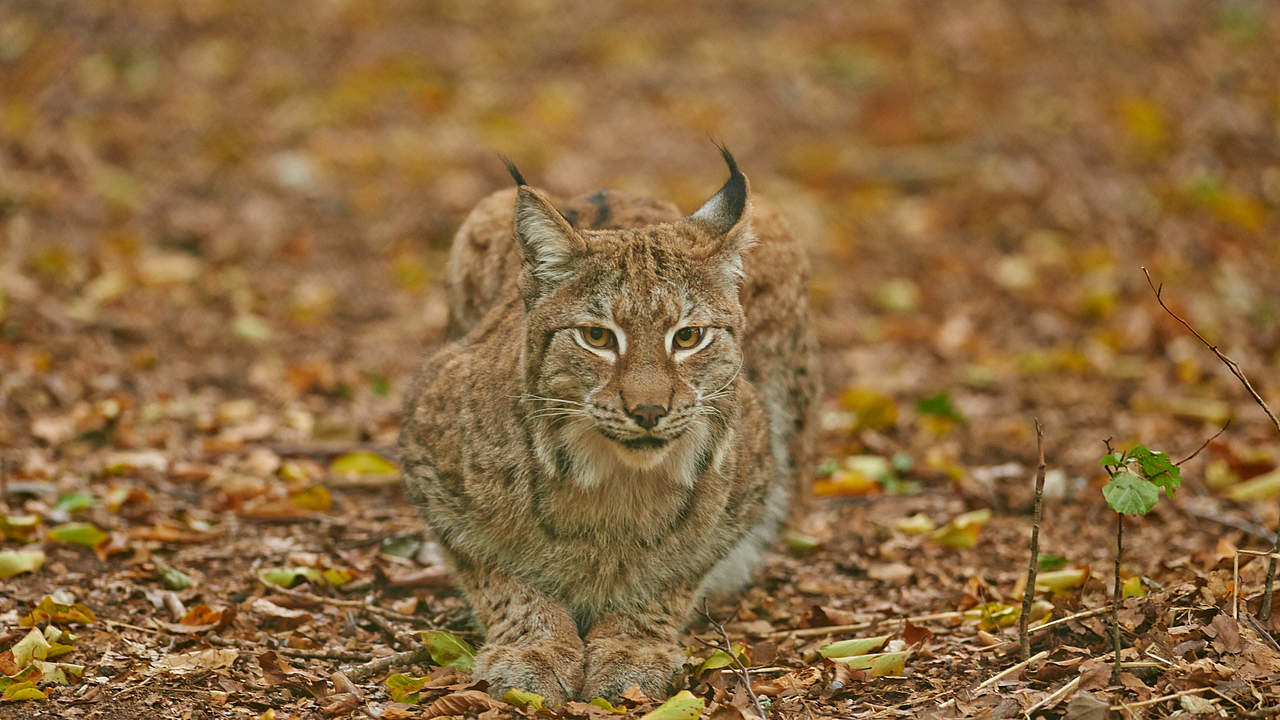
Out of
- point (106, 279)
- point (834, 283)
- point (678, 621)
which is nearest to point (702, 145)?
point (834, 283)

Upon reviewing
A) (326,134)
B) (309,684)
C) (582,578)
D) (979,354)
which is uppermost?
(326,134)

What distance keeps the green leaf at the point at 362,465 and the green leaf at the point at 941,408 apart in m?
2.86

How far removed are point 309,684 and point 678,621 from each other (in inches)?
49.3

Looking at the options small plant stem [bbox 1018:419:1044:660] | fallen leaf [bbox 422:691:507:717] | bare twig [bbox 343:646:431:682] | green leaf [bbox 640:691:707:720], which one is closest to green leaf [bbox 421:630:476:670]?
bare twig [bbox 343:646:431:682]

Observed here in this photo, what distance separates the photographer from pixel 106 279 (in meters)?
7.87

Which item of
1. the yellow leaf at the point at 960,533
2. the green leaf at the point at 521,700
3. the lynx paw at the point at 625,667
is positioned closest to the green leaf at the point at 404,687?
the green leaf at the point at 521,700

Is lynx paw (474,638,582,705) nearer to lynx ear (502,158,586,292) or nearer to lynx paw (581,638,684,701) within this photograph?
lynx paw (581,638,684,701)

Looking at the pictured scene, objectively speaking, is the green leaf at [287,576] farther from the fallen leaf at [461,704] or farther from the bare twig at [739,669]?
the bare twig at [739,669]

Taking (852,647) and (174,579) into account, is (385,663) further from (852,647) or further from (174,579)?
(852,647)

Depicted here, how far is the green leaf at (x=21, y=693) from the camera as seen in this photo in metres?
3.74

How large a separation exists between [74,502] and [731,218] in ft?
9.60

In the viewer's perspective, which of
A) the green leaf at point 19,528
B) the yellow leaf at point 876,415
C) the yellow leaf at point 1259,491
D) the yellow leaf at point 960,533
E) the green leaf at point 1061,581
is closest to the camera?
the green leaf at point 1061,581

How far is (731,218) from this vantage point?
4262 mm

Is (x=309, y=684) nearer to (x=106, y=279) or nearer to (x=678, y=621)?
(x=678, y=621)
